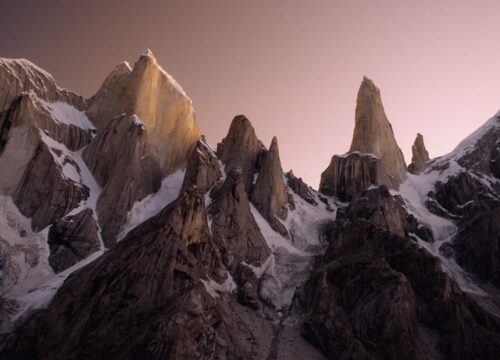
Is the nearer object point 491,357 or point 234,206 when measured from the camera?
point 491,357

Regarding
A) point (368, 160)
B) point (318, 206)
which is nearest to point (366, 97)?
point (368, 160)

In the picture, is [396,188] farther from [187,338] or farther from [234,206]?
[187,338]

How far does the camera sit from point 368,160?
9500 centimetres

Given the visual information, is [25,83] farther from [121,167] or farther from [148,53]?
[121,167]

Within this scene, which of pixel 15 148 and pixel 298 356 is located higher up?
pixel 15 148

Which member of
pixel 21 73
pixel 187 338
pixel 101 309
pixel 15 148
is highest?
pixel 21 73

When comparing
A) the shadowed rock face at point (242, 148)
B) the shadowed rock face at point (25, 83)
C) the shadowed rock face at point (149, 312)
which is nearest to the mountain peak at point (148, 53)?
the shadowed rock face at point (25, 83)

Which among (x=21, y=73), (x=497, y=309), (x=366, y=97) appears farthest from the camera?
(x=366, y=97)

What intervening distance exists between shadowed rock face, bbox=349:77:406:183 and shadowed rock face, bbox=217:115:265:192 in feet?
83.2

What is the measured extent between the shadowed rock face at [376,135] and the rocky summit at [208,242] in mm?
2599

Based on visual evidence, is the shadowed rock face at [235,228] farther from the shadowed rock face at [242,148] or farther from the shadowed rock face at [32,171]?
the shadowed rock face at [32,171]

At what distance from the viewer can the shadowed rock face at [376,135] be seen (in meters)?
101

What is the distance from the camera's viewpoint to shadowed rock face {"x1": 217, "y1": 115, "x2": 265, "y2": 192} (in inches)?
3310

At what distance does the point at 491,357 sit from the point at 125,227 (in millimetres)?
45582
